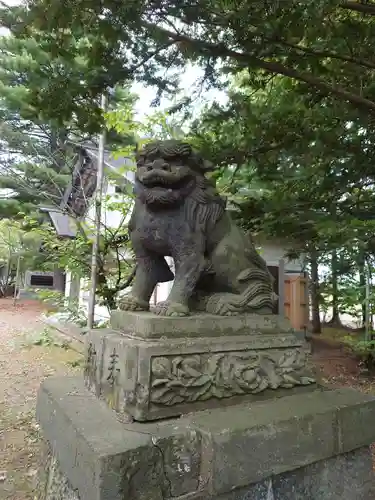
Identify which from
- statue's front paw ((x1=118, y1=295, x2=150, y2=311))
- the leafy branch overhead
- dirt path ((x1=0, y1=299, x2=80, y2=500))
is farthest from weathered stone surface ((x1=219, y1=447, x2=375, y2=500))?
the leafy branch overhead

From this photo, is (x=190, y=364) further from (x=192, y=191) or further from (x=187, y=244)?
(x=192, y=191)

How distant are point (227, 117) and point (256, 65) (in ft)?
2.00

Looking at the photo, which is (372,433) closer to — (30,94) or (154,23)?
(154,23)

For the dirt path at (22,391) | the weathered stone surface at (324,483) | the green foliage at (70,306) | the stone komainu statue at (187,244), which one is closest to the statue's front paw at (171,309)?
the stone komainu statue at (187,244)

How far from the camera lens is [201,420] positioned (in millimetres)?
1556

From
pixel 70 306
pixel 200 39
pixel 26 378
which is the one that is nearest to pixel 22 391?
pixel 26 378

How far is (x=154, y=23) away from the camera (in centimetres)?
236

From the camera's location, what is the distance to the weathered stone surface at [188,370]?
156 cm

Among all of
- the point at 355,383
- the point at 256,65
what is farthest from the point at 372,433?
the point at 355,383

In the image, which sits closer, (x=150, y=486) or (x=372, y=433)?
(x=150, y=486)

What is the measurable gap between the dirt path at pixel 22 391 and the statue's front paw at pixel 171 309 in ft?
5.39

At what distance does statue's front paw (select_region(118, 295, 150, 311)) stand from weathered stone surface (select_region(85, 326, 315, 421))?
16 centimetres

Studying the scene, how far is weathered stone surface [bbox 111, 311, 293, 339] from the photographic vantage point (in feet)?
5.54

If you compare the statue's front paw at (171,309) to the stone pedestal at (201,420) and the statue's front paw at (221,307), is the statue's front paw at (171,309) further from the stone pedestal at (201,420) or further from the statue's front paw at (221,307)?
the statue's front paw at (221,307)
